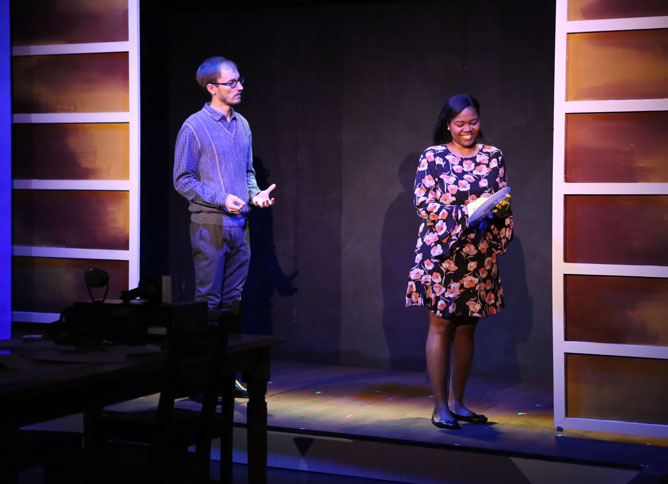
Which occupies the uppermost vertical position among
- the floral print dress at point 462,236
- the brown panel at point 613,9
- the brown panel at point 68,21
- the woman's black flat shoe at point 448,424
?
the brown panel at point 68,21

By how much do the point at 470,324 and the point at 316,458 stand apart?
0.96m

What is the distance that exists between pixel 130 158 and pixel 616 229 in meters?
2.59

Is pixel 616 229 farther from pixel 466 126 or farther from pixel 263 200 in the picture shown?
pixel 263 200

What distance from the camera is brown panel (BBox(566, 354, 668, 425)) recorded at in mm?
4066

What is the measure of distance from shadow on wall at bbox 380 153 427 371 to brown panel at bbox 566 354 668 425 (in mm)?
1684

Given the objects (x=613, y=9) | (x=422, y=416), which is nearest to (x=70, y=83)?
(x=422, y=416)

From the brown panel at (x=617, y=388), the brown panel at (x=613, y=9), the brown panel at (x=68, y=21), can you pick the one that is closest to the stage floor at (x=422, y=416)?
the brown panel at (x=617, y=388)

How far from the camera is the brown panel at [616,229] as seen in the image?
4051 millimetres

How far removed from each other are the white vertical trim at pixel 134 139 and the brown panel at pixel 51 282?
154 mm

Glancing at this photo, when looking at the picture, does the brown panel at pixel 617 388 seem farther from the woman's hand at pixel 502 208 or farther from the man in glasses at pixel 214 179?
the man in glasses at pixel 214 179

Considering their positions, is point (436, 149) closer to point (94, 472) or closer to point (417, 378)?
→ point (417, 378)

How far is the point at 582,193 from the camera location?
414 cm

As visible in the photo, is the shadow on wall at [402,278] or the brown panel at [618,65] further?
the shadow on wall at [402,278]

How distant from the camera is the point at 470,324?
424cm
